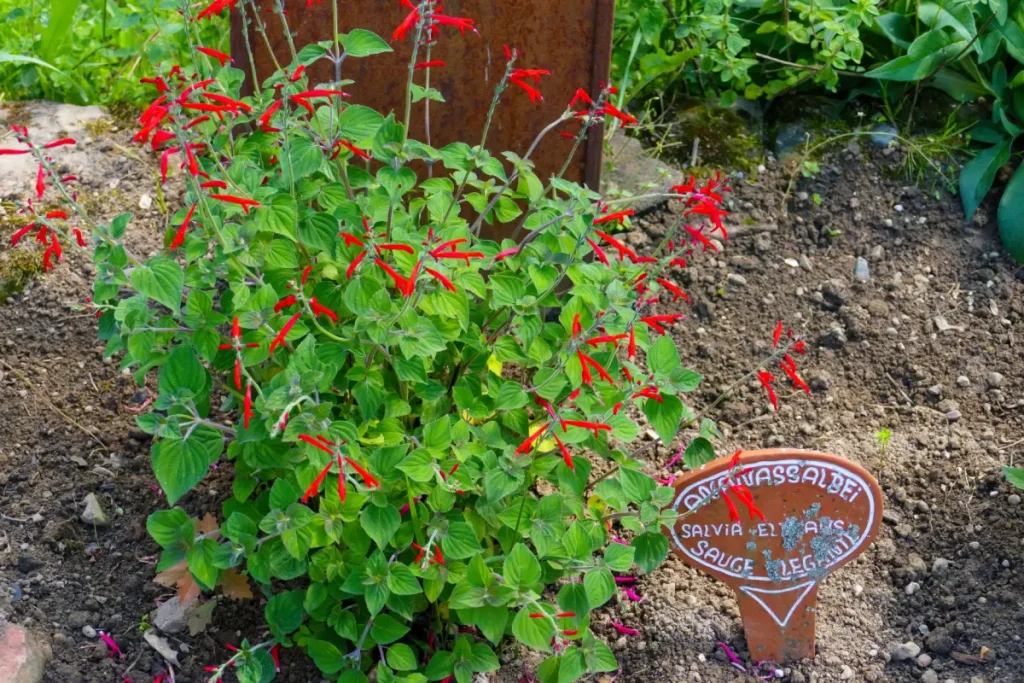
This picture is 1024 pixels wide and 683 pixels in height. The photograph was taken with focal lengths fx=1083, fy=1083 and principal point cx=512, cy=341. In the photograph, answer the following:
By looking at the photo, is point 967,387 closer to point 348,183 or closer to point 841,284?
point 841,284

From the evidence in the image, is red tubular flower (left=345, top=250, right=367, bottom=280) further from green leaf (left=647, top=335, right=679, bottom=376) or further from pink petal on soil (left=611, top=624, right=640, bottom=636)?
pink petal on soil (left=611, top=624, right=640, bottom=636)

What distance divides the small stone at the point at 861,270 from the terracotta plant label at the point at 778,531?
102cm

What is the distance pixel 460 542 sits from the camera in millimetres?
1865

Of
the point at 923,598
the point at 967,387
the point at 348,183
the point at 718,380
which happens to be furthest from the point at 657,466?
the point at 348,183

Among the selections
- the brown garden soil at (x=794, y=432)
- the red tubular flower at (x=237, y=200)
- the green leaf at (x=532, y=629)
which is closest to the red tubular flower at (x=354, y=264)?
the red tubular flower at (x=237, y=200)

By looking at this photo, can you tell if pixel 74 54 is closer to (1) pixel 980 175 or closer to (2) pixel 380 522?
(2) pixel 380 522

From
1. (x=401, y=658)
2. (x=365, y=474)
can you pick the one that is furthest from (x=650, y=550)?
(x=365, y=474)

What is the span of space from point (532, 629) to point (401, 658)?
259 millimetres

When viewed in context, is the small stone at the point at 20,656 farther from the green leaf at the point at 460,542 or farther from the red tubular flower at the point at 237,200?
the red tubular flower at the point at 237,200

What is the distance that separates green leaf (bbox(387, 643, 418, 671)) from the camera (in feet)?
6.28

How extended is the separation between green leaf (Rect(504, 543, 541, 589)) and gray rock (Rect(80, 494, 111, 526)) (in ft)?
3.47

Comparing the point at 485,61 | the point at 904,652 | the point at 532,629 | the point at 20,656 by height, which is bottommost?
the point at 904,652

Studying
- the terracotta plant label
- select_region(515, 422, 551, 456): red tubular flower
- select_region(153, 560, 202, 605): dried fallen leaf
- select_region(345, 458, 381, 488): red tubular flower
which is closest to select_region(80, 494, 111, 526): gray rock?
select_region(153, 560, 202, 605): dried fallen leaf

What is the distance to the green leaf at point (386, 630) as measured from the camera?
1896 mm
